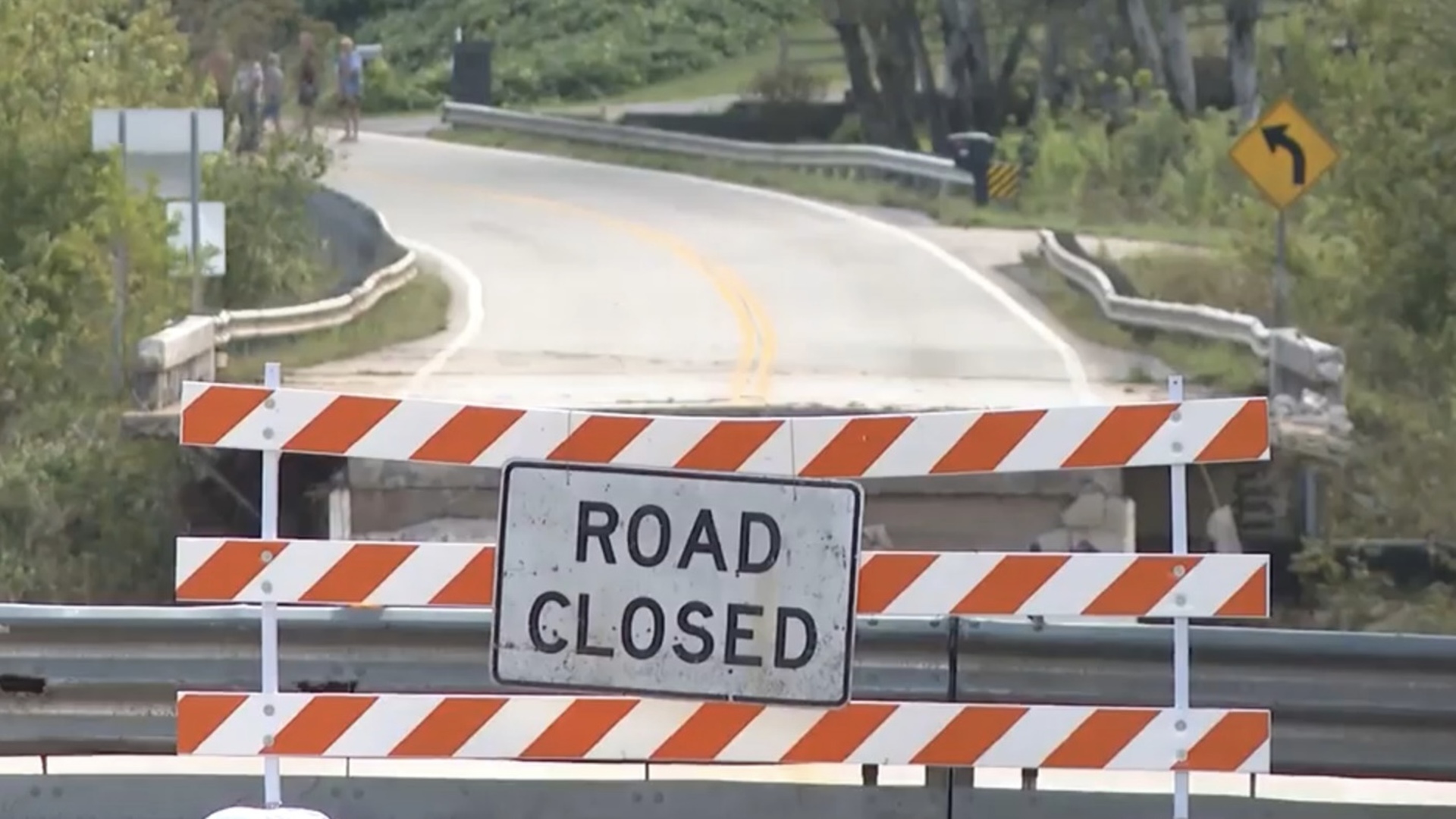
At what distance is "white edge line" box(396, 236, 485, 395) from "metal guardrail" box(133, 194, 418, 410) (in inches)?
24.7

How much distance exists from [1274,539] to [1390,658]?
24.2 ft

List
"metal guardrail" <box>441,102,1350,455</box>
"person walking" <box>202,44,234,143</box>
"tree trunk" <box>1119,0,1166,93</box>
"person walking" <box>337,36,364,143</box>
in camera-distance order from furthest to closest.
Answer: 1. "person walking" <box>337,36,364,143</box>
2. "tree trunk" <box>1119,0,1166,93</box>
3. "person walking" <box>202,44,234,143</box>
4. "metal guardrail" <box>441,102,1350,455</box>

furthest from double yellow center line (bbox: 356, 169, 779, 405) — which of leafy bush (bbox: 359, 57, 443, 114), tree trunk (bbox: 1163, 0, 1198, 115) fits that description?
leafy bush (bbox: 359, 57, 443, 114)

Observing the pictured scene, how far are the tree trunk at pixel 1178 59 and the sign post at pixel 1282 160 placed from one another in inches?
854

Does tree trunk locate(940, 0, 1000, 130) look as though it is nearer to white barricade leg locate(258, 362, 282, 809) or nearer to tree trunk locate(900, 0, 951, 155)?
tree trunk locate(900, 0, 951, 155)

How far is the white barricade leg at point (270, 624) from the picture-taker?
266 inches

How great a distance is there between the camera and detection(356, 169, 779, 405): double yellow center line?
19.2 m

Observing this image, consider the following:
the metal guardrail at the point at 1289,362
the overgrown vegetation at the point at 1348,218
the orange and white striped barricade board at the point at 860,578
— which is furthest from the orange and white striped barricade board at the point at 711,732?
the metal guardrail at the point at 1289,362

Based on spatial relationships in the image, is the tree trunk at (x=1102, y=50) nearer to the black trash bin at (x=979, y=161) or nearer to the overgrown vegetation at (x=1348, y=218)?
the overgrown vegetation at (x=1348, y=218)

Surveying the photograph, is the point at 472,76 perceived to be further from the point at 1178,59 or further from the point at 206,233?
the point at 206,233

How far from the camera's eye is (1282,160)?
17609mm

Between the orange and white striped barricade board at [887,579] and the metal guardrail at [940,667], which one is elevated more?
the orange and white striped barricade board at [887,579]

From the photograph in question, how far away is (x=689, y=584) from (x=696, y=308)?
17.7 m

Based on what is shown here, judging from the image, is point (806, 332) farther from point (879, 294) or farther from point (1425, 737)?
point (1425, 737)
